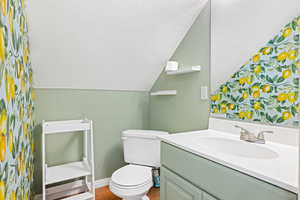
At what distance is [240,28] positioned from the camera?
4.47ft

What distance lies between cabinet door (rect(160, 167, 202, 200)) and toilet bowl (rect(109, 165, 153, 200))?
0.97 ft

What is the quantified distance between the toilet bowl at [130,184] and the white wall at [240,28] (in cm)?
104

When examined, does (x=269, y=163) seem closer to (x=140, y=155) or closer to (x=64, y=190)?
(x=140, y=155)

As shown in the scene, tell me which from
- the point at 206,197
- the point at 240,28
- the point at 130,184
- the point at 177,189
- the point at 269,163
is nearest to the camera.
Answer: the point at 269,163

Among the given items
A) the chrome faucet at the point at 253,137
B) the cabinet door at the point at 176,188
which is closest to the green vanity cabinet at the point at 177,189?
the cabinet door at the point at 176,188

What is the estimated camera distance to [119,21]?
5.21 ft

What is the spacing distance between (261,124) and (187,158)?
61 cm

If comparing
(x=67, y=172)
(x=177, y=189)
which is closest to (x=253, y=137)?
(x=177, y=189)

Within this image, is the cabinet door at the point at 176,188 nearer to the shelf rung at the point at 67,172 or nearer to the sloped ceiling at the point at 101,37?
the shelf rung at the point at 67,172

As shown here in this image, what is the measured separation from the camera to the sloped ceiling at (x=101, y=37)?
144 cm

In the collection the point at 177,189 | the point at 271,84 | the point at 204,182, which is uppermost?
the point at 271,84

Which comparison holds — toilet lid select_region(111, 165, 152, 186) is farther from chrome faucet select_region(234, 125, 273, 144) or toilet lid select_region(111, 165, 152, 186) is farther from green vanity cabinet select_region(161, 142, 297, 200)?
chrome faucet select_region(234, 125, 273, 144)

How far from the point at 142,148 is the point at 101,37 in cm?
123

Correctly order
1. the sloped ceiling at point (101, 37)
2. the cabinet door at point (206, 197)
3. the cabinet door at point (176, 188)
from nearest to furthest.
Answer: the cabinet door at point (206, 197)
the cabinet door at point (176, 188)
the sloped ceiling at point (101, 37)
